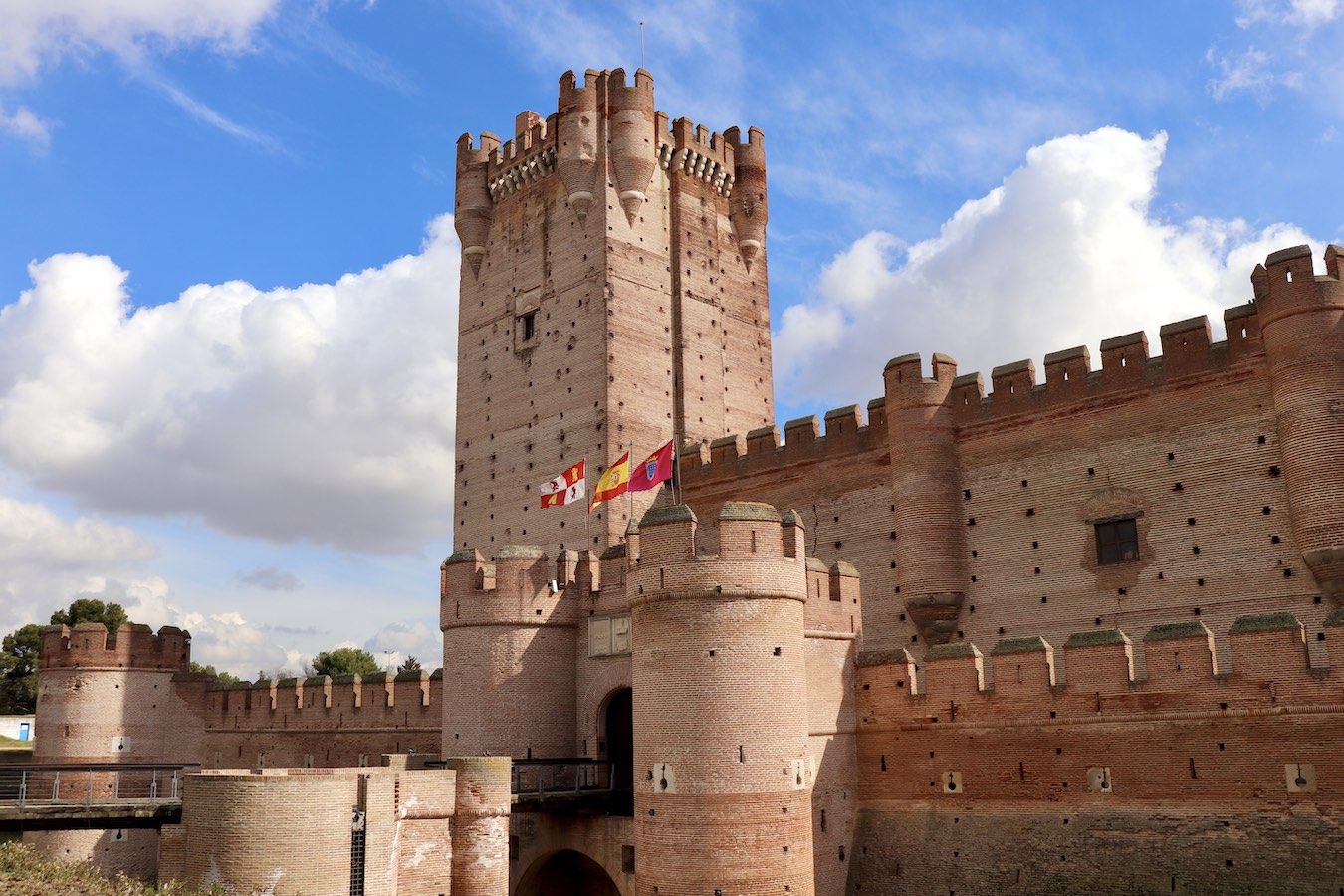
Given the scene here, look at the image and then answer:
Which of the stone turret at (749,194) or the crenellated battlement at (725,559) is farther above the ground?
the stone turret at (749,194)

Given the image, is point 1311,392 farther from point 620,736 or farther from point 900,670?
point 620,736

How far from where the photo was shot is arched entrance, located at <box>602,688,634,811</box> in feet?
83.6

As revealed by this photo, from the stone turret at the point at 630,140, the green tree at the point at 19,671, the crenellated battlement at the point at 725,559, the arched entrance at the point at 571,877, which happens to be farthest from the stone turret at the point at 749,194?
the green tree at the point at 19,671

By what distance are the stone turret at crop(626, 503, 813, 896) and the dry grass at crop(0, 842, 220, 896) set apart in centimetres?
720

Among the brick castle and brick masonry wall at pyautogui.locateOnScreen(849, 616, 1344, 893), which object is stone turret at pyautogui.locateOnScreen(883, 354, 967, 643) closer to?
the brick castle

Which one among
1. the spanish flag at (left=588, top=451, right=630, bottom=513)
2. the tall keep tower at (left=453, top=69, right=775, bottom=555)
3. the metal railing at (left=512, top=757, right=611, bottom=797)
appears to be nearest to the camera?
the metal railing at (left=512, top=757, right=611, bottom=797)

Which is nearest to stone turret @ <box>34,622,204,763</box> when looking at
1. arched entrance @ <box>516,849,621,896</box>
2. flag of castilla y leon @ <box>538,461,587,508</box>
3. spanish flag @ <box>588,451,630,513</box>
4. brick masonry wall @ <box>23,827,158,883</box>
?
brick masonry wall @ <box>23,827,158,883</box>

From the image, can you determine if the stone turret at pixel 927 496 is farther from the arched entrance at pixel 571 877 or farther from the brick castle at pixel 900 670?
the arched entrance at pixel 571 877

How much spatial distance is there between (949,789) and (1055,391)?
9.19 metres

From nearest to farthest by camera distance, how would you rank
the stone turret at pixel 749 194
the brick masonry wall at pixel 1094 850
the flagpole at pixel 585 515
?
the brick masonry wall at pixel 1094 850 < the flagpole at pixel 585 515 < the stone turret at pixel 749 194

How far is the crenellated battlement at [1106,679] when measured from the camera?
18.6 meters

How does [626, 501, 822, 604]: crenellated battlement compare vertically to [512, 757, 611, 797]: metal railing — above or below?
above

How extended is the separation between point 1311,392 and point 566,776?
16.1m

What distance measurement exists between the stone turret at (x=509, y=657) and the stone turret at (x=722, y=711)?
433 centimetres
